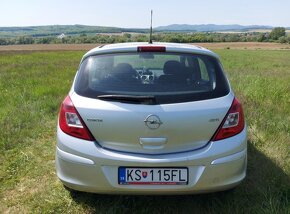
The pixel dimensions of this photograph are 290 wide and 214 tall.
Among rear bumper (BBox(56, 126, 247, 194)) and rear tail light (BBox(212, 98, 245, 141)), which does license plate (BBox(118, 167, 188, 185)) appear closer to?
rear bumper (BBox(56, 126, 247, 194))

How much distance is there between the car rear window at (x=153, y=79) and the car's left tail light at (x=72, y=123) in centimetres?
16

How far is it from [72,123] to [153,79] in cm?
79

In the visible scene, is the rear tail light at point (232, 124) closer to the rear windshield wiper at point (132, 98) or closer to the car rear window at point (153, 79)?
the car rear window at point (153, 79)

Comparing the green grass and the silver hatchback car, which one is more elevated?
the silver hatchback car

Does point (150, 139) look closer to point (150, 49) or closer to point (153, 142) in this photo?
point (153, 142)

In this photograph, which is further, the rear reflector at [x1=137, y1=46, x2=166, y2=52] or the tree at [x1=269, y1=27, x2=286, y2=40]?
the tree at [x1=269, y1=27, x2=286, y2=40]

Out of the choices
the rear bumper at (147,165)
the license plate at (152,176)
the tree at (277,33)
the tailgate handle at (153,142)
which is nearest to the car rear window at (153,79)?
the tailgate handle at (153,142)

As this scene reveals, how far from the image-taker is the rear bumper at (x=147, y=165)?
9.20 feet

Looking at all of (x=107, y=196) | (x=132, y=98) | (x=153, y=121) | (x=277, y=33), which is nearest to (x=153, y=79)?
(x=132, y=98)

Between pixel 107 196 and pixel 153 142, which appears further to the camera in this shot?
pixel 107 196

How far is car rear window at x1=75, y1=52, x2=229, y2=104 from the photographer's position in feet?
9.59

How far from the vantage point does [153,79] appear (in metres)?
3.17

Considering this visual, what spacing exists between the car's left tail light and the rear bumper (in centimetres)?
5

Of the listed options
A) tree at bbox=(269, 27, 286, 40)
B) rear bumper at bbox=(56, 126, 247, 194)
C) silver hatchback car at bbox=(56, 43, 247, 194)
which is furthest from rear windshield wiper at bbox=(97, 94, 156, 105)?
tree at bbox=(269, 27, 286, 40)
